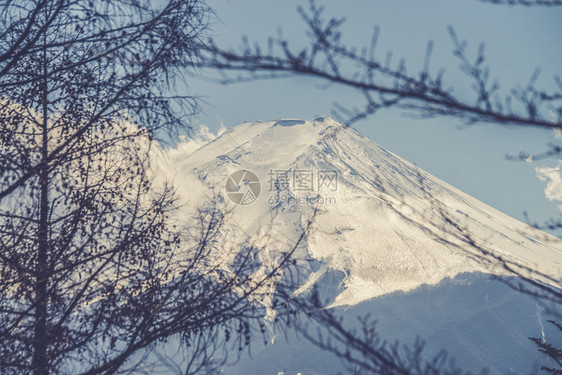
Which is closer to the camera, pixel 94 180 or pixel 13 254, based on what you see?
pixel 13 254

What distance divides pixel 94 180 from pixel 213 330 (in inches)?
64.6

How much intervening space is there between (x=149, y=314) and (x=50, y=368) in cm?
76

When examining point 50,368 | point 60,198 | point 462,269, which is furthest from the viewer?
point 462,269

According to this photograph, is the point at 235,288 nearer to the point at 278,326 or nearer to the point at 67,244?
the point at 278,326

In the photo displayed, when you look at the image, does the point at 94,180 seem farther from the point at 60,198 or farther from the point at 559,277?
the point at 559,277

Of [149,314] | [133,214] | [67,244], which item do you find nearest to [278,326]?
[149,314]

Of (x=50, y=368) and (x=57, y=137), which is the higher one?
(x=57, y=137)

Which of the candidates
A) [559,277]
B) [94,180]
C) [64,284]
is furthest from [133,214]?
[559,277]

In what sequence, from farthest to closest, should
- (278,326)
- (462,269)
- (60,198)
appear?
(462,269), (60,198), (278,326)

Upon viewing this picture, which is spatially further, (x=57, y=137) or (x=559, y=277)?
(x=57, y=137)

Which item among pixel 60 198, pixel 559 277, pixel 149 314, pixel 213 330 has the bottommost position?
pixel 559 277

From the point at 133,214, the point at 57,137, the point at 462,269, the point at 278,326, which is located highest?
the point at 57,137

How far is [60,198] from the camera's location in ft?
11.5

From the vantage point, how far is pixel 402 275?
7771 inches
